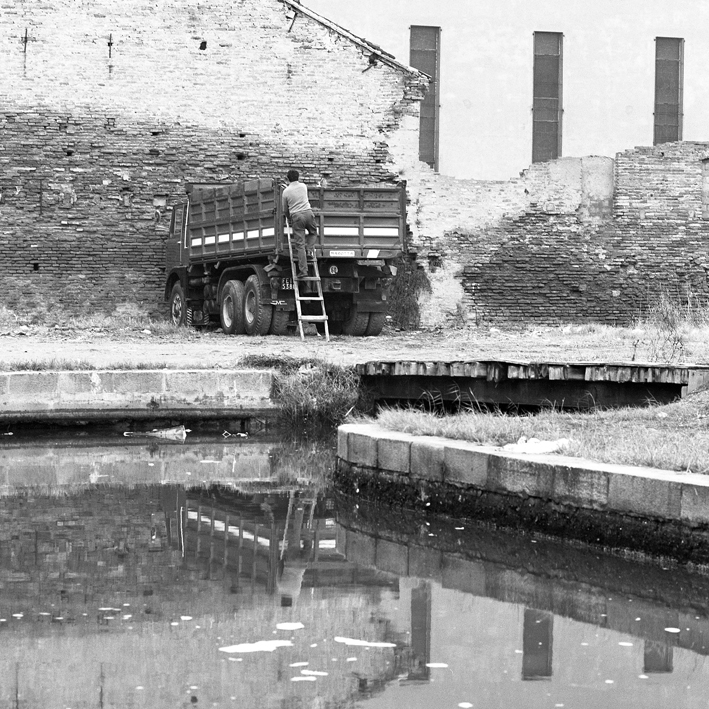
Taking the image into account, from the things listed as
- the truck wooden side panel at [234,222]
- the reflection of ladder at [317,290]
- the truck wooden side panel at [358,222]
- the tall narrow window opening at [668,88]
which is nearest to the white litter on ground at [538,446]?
the reflection of ladder at [317,290]

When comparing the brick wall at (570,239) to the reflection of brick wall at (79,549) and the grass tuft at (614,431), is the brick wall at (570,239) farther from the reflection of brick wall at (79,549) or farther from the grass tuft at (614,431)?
the reflection of brick wall at (79,549)

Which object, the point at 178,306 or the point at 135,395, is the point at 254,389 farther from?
the point at 178,306

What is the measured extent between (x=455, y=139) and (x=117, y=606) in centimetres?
2583

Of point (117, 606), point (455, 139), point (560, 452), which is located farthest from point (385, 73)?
point (117, 606)

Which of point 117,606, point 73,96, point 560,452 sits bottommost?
point 117,606

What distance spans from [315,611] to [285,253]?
1178 cm

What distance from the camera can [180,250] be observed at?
2141 cm

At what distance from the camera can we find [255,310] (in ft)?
62.4

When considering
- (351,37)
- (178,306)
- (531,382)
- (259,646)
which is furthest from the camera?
(351,37)

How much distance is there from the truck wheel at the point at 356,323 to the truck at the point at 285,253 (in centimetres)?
1

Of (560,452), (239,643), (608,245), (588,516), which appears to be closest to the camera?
(239,643)

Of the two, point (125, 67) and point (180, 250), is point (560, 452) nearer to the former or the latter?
point (180, 250)

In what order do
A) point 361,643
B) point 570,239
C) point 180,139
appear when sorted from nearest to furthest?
point 361,643 → point 180,139 → point 570,239

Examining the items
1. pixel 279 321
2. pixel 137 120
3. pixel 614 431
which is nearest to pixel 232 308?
pixel 279 321
